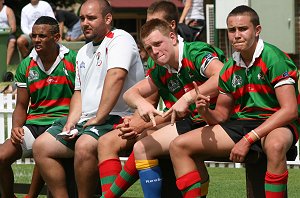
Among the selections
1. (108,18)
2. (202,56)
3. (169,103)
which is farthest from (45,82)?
(202,56)

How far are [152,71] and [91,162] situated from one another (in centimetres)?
84

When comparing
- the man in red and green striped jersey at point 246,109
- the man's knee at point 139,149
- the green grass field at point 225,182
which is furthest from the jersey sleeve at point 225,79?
the green grass field at point 225,182

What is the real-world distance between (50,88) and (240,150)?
2.29 m

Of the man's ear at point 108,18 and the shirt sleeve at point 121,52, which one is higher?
the man's ear at point 108,18

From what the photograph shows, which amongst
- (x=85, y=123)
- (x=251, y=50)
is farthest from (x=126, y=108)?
(x=251, y=50)

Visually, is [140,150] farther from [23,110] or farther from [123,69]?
[23,110]

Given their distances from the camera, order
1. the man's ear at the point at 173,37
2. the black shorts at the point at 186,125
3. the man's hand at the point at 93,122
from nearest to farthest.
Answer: the black shorts at the point at 186,125, the man's ear at the point at 173,37, the man's hand at the point at 93,122

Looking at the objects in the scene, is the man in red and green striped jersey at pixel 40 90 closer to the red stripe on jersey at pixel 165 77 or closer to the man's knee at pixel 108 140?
the man's knee at pixel 108 140

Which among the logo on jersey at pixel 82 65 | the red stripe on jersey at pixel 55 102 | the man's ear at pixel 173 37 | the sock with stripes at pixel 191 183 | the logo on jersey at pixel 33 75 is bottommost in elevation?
the sock with stripes at pixel 191 183

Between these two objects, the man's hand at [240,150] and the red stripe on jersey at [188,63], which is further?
the red stripe on jersey at [188,63]

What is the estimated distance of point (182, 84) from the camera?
7312 millimetres

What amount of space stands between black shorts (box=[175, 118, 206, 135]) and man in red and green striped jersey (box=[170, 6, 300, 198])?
0.29 m

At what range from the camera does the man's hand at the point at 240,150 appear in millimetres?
6551

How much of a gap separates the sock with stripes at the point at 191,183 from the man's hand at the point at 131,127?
726mm
